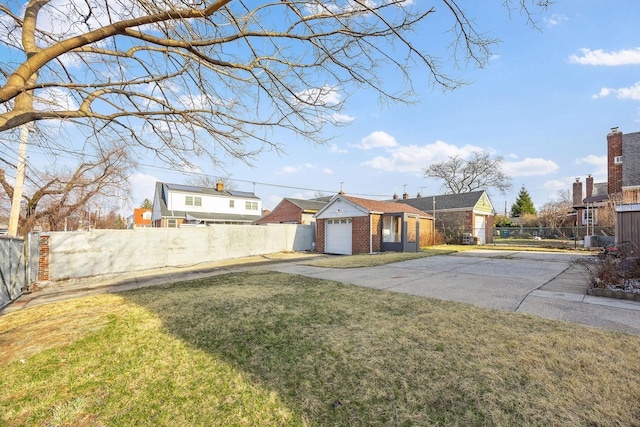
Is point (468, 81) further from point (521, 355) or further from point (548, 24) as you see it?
point (521, 355)

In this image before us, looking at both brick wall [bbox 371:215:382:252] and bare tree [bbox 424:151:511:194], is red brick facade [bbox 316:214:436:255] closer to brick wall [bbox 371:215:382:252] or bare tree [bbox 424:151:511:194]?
brick wall [bbox 371:215:382:252]

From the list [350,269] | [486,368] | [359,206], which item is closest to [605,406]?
[486,368]

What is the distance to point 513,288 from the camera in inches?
259

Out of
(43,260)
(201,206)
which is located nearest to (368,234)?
(43,260)

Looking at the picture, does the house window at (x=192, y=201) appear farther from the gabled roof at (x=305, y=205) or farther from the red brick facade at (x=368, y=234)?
the red brick facade at (x=368, y=234)

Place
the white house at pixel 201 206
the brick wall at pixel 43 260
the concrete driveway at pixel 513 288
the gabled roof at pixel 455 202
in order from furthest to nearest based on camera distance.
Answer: the white house at pixel 201 206, the gabled roof at pixel 455 202, the brick wall at pixel 43 260, the concrete driveway at pixel 513 288

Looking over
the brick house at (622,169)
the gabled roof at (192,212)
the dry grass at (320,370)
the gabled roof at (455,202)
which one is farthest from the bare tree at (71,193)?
the brick house at (622,169)

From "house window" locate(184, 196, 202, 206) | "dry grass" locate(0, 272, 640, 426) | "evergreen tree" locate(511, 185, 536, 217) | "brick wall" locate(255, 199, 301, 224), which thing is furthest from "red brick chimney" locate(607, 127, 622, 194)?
"house window" locate(184, 196, 202, 206)

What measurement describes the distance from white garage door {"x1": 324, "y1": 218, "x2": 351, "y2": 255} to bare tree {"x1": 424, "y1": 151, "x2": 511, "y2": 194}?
2462cm

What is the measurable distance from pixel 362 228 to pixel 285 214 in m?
12.6

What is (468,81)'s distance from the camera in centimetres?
361

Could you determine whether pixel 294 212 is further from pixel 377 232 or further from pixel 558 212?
pixel 558 212

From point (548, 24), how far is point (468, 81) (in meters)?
1.06

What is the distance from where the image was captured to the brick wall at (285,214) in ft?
87.3
